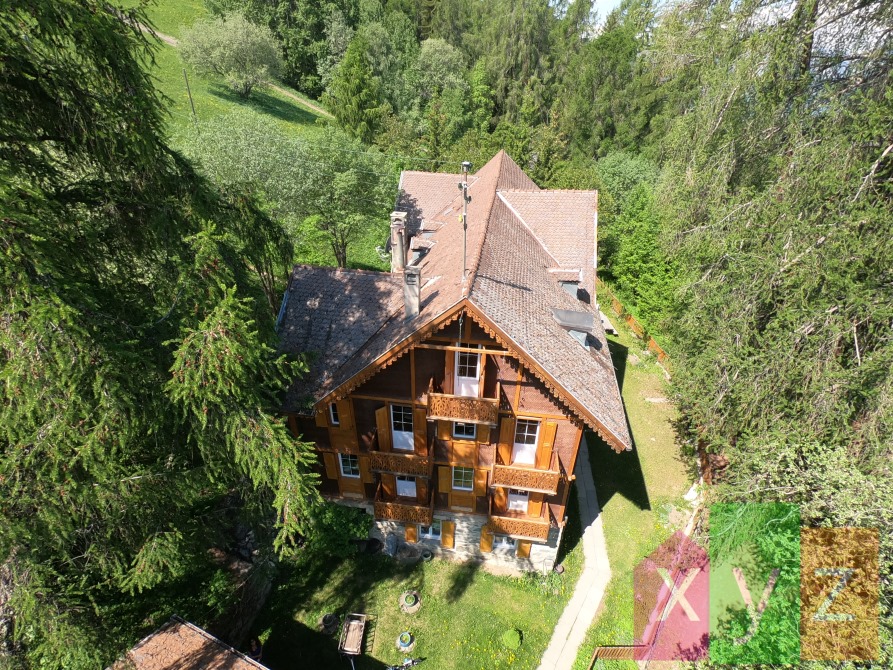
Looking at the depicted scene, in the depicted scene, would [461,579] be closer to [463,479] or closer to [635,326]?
[463,479]

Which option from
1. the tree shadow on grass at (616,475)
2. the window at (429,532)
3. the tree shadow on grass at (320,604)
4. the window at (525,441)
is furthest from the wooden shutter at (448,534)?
the tree shadow on grass at (616,475)

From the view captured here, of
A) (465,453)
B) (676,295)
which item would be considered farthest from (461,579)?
(676,295)

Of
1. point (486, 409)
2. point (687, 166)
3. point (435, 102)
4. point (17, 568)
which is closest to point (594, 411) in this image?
point (486, 409)

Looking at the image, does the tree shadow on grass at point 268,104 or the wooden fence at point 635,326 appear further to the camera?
the tree shadow on grass at point 268,104

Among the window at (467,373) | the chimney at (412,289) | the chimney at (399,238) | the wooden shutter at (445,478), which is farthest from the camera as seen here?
the chimney at (399,238)

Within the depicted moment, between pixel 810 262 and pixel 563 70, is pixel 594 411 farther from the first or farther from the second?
pixel 563 70

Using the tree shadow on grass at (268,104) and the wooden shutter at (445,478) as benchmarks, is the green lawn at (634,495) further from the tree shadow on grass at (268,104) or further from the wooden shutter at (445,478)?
the tree shadow on grass at (268,104)
